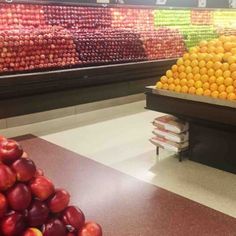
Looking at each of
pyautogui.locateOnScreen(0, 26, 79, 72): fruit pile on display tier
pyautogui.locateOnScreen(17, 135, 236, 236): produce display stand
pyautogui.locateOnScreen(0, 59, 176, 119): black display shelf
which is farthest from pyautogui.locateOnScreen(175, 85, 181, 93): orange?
pyautogui.locateOnScreen(0, 26, 79, 72): fruit pile on display tier

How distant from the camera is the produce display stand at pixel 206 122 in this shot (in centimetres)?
306

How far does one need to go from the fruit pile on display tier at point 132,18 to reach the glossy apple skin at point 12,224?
451 centimetres

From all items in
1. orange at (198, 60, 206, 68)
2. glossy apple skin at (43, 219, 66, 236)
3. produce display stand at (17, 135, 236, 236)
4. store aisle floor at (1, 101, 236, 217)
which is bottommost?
store aisle floor at (1, 101, 236, 217)

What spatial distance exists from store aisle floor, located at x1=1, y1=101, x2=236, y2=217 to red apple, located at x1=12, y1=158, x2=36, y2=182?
1.75 meters

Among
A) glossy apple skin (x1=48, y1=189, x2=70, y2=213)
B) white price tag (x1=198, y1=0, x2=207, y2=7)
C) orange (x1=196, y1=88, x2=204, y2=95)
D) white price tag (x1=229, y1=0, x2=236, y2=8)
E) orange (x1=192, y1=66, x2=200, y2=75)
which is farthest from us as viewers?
white price tag (x1=229, y1=0, x2=236, y2=8)

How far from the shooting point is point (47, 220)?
47.6 inches

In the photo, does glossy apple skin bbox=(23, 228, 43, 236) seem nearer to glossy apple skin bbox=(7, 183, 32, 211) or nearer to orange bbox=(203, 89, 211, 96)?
glossy apple skin bbox=(7, 183, 32, 211)

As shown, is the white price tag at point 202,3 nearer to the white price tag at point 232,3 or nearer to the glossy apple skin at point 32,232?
the white price tag at point 232,3

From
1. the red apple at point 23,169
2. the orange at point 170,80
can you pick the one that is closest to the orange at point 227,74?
the orange at point 170,80

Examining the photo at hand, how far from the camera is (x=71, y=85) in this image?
4.52 meters

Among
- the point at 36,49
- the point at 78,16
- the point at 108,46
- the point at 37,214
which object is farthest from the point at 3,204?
the point at 78,16

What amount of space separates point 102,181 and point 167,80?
1305 millimetres

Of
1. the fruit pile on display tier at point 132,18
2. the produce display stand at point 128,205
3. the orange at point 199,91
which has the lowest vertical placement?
the produce display stand at point 128,205

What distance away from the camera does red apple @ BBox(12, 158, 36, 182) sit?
1.16 metres
